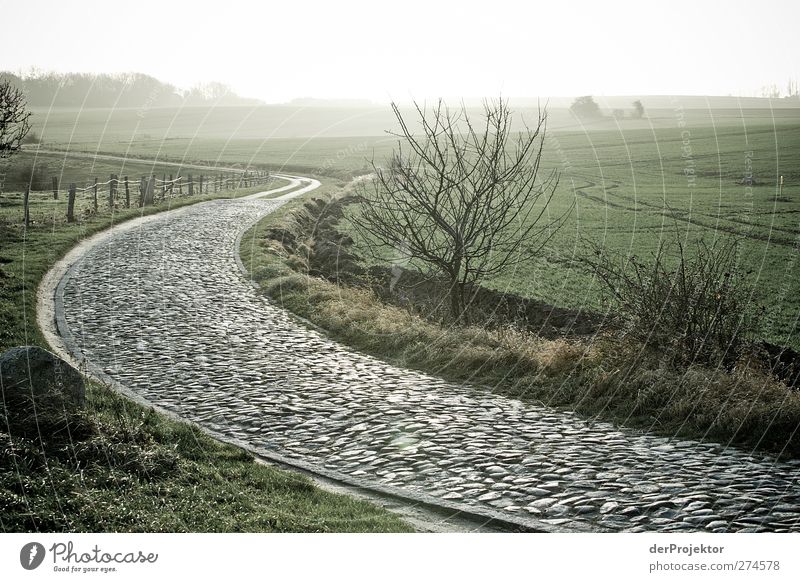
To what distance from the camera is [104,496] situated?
6.67 meters

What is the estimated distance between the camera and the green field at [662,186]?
21609 millimetres

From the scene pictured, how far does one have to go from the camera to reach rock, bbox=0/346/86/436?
7828mm

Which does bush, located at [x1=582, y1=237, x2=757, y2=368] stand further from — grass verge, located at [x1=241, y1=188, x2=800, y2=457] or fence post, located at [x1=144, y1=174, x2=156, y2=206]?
fence post, located at [x1=144, y1=174, x2=156, y2=206]

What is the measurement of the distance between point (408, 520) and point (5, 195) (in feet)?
122

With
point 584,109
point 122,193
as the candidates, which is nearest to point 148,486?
point 122,193

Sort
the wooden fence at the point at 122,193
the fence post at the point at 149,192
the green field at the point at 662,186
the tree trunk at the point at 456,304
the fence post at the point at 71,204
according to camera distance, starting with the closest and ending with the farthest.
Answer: the tree trunk at the point at 456,304 → the green field at the point at 662,186 → the fence post at the point at 71,204 → the wooden fence at the point at 122,193 → the fence post at the point at 149,192

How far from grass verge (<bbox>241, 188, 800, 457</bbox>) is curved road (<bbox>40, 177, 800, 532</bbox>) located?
0.58 m

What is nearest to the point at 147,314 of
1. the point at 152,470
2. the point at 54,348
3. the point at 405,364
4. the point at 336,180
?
the point at 54,348

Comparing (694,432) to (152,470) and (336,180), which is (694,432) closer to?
(152,470)
